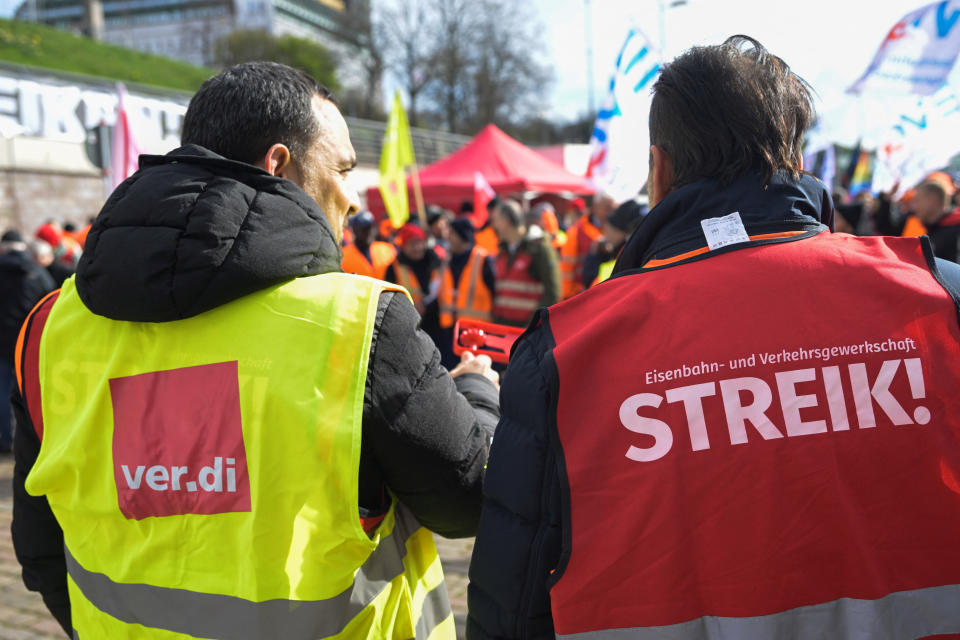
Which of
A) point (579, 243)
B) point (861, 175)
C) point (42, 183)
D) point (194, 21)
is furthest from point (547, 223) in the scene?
point (194, 21)

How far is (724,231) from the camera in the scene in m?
1.23

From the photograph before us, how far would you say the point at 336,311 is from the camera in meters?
1.30

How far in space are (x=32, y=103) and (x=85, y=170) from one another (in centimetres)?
261

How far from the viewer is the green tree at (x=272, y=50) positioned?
133ft

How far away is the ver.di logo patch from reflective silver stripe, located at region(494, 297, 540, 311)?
5.05 meters

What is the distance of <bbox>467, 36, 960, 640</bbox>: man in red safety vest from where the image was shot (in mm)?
1140

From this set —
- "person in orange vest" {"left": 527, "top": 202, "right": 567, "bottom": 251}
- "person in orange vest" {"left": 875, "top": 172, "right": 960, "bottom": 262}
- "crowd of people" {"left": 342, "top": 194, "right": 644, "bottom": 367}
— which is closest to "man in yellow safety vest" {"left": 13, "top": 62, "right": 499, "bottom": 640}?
A: "crowd of people" {"left": 342, "top": 194, "right": 644, "bottom": 367}

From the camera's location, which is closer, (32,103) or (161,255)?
(161,255)

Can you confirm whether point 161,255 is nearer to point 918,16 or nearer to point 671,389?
point 671,389

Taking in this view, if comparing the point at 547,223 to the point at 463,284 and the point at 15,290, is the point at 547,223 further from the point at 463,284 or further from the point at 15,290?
the point at 15,290

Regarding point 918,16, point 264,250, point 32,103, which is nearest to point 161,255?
point 264,250

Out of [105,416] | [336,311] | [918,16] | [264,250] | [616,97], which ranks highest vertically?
[918,16]

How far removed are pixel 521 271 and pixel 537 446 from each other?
17.0 ft

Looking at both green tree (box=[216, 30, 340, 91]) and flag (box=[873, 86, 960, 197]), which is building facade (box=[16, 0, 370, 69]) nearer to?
green tree (box=[216, 30, 340, 91])
